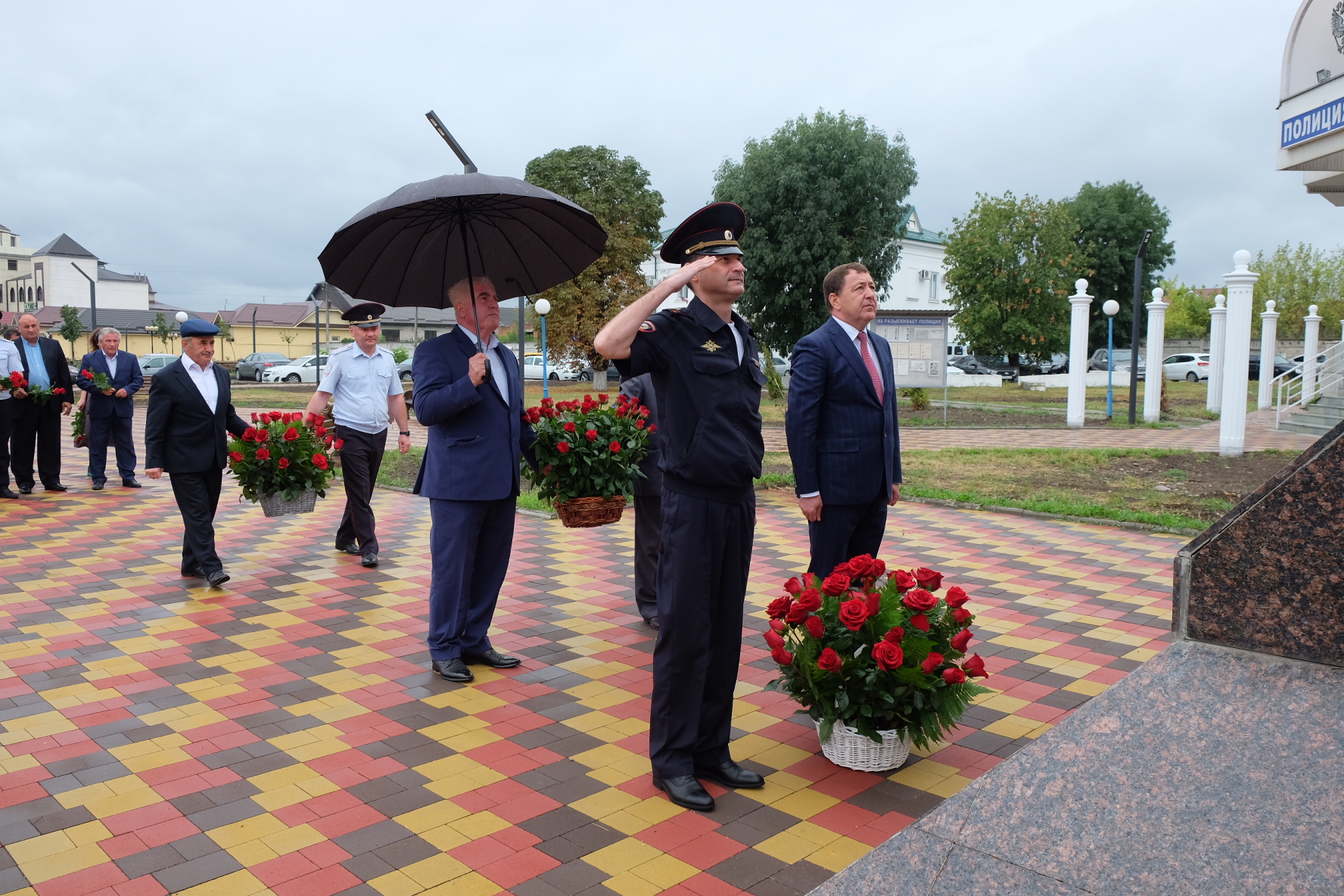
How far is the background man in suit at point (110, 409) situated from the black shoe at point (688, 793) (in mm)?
10080

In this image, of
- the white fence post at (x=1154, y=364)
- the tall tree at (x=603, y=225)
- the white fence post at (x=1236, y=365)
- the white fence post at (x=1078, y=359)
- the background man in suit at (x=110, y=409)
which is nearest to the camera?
the background man in suit at (x=110, y=409)

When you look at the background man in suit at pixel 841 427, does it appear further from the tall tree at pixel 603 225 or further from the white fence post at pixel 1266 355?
the tall tree at pixel 603 225

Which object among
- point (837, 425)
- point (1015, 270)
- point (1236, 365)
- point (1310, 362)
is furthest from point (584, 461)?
point (1015, 270)

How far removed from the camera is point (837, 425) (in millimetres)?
4453

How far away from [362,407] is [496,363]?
2.88 m

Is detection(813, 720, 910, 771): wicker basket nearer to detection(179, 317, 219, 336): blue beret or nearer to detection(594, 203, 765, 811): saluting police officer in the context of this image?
detection(594, 203, 765, 811): saluting police officer

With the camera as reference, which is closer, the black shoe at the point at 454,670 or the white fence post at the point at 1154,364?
the black shoe at the point at 454,670

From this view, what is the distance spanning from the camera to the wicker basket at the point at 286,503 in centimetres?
706

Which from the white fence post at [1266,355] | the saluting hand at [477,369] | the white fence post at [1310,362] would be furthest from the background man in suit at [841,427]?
the white fence post at [1266,355]

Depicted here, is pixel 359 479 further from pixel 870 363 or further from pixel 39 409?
pixel 39 409

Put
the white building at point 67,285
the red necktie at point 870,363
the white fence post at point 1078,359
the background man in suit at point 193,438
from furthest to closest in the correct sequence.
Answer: the white building at point 67,285, the white fence post at point 1078,359, the background man in suit at point 193,438, the red necktie at point 870,363

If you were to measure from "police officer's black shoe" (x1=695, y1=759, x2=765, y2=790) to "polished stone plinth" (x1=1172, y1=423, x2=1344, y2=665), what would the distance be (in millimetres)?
1813

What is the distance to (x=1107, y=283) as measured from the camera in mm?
50938

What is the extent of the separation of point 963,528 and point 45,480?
A: 9986 millimetres
